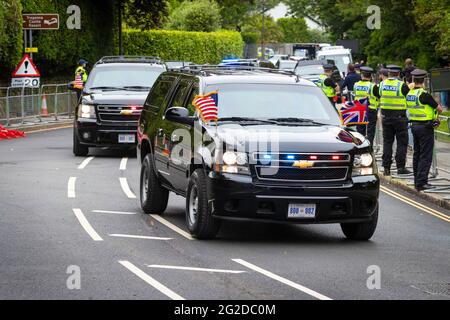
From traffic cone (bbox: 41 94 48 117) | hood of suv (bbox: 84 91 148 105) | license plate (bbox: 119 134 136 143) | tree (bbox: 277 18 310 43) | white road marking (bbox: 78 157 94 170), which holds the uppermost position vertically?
hood of suv (bbox: 84 91 148 105)

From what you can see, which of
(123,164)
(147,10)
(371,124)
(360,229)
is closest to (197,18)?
(147,10)

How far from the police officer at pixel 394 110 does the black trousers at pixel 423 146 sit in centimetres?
174

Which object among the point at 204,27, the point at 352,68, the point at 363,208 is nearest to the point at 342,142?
the point at 363,208

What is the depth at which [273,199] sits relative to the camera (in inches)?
493

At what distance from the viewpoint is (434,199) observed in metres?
17.8

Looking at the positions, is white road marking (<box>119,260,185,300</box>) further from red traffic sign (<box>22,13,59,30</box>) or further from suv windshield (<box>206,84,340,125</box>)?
red traffic sign (<box>22,13,59,30</box>)

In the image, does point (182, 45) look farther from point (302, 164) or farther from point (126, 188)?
point (302, 164)

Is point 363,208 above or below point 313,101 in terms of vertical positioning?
below

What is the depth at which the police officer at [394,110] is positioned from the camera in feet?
66.8

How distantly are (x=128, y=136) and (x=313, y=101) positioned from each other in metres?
10.1

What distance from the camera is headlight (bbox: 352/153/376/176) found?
12984mm

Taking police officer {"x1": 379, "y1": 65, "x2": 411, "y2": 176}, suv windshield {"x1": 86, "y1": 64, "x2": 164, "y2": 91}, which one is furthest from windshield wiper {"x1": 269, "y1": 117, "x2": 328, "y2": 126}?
suv windshield {"x1": 86, "y1": 64, "x2": 164, "y2": 91}

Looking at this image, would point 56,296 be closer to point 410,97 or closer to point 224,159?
point 224,159

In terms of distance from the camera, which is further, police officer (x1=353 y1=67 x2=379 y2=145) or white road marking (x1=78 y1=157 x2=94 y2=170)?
police officer (x1=353 y1=67 x2=379 y2=145)
